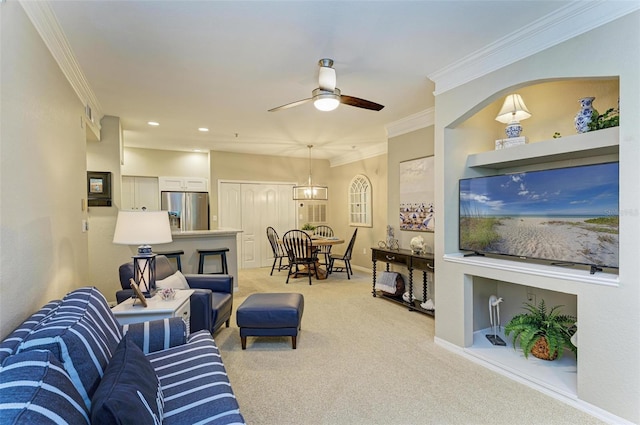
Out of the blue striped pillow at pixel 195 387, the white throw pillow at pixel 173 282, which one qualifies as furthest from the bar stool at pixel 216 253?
the blue striped pillow at pixel 195 387

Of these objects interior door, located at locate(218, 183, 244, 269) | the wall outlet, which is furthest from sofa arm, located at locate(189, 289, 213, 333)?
interior door, located at locate(218, 183, 244, 269)

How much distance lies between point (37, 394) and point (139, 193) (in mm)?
6594

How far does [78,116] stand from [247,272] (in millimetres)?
4528

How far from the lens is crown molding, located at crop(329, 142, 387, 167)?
256 inches

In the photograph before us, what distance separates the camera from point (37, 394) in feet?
3.09

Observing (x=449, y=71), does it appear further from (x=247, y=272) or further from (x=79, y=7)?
(x=247, y=272)

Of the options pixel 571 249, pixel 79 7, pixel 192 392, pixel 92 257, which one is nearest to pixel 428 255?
pixel 571 249

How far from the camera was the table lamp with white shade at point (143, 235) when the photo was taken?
2449 mm

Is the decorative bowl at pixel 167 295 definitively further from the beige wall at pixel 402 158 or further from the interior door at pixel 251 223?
the interior door at pixel 251 223

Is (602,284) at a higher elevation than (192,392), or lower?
higher

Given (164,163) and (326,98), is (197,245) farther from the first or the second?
(326,98)

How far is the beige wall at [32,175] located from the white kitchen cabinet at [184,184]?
417 cm

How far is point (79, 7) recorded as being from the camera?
2.03 m

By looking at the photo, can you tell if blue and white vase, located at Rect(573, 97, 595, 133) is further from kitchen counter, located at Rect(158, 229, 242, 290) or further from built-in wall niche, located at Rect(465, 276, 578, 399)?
kitchen counter, located at Rect(158, 229, 242, 290)
